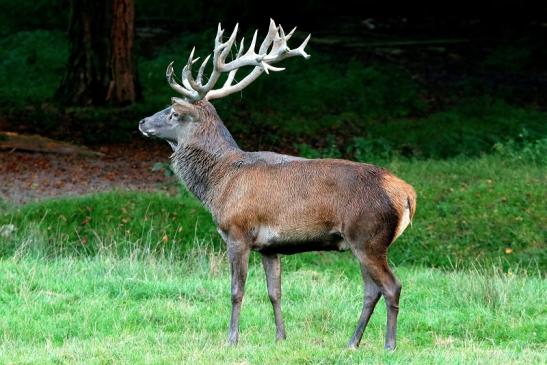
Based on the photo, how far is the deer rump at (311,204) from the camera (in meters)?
7.16

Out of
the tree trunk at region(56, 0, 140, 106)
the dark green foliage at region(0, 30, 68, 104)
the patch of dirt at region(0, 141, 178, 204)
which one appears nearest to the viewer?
the patch of dirt at region(0, 141, 178, 204)

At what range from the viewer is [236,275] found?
7688 mm

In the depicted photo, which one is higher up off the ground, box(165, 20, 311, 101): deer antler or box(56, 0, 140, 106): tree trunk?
box(165, 20, 311, 101): deer antler

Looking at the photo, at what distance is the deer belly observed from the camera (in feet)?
Answer: 24.2

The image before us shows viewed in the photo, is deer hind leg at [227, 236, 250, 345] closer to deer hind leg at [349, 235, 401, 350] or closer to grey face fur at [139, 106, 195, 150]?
deer hind leg at [349, 235, 401, 350]

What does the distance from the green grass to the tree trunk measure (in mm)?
8182

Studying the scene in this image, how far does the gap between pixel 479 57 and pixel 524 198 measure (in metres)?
10.2

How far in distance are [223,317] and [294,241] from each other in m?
1.30

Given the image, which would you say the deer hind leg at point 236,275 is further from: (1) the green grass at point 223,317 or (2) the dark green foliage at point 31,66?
(2) the dark green foliage at point 31,66

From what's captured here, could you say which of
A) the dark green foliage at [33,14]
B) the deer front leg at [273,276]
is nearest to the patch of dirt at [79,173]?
the deer front leg at [273,276]

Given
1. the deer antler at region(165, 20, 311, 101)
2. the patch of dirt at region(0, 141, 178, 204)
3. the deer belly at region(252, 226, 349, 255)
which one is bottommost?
the patch of dirt at region(0, 141, 178, 204)

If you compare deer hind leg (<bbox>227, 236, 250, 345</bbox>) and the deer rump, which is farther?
deer hind leg (<bbox>227, 236, 250, 345</bbox>)

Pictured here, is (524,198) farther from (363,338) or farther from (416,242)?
(363,338)

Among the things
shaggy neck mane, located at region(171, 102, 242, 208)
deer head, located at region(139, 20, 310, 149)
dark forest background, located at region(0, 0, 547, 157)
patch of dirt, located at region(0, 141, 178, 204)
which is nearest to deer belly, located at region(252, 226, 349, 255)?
shaggy neck mane, located at region(171, 102, 242, 208)
